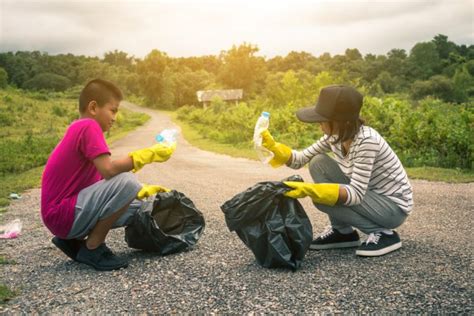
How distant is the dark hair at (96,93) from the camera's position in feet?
11.1

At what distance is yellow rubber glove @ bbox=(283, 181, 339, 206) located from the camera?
10.7ft

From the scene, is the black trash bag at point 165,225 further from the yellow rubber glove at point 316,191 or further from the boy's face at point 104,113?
the yellow rubber glove at point 316,191

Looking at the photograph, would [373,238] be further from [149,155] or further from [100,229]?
[100,229]

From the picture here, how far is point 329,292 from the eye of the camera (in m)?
2.94

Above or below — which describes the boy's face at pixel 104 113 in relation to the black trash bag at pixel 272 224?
above

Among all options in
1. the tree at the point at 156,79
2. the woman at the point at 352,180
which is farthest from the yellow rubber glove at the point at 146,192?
the tree at the point at 156,79

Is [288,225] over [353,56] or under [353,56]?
under

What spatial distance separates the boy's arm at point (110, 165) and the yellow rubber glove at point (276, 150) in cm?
121

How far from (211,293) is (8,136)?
17.2m

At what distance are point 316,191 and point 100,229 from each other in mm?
1605

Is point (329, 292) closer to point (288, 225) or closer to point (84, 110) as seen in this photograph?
point (288, 225)

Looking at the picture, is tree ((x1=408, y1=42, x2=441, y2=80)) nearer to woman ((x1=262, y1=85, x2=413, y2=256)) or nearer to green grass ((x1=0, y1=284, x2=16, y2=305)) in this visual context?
woman ((x1=262, y1=85, x2=413, y2=256))

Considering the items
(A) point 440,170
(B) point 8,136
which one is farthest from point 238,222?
(B) point 8,136

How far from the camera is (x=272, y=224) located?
3318 mm
